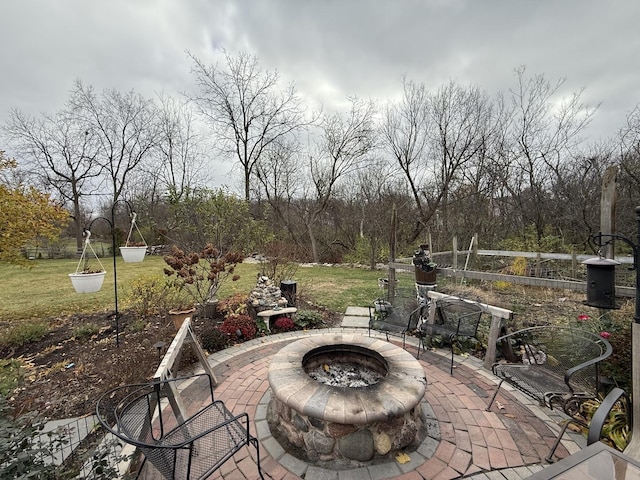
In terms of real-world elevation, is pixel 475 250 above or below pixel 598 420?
above

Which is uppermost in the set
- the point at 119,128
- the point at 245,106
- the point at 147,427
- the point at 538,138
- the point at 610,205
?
the point at 119,128

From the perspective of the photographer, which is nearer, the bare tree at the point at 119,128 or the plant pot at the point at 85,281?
the plant pot at the point at 85,281

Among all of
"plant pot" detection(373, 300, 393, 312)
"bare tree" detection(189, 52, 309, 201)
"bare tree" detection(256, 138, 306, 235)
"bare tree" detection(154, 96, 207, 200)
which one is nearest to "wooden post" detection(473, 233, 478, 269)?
"plant pot" detection(373, 300, 393, 312)

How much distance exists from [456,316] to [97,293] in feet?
Answer: 29.5

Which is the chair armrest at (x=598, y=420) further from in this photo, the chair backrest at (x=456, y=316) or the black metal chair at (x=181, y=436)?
the black metal chair at (x=181, y=436)

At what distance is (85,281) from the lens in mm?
3969

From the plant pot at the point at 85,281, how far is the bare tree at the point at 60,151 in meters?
14.4

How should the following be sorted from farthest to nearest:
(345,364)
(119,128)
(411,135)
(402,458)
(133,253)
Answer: (119,128) → (411,135) → (133,253) → (345,364) → (402,458)

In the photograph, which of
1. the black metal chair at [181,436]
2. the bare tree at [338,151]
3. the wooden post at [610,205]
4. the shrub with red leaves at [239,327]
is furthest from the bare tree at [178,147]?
the wooden post at [610,205]

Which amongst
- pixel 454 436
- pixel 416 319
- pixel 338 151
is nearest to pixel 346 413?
pixel 454 436

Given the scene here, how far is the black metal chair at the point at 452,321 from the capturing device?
345cm

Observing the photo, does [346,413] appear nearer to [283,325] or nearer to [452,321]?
[283,325]

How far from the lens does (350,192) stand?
14.9m

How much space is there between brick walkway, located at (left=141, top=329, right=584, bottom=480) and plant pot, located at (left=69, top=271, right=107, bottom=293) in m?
2.39
